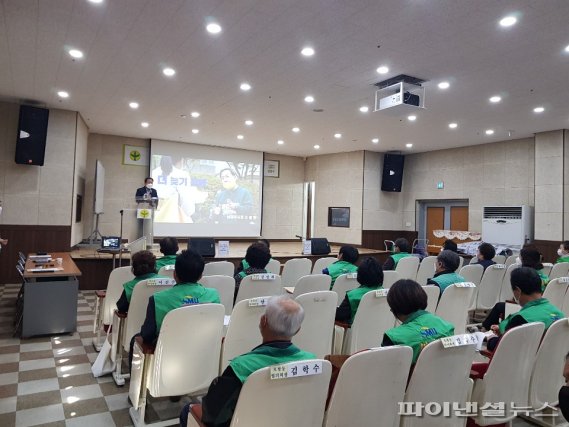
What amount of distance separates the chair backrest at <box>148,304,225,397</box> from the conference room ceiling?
3.27m

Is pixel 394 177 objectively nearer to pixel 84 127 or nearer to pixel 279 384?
pixel 84 127

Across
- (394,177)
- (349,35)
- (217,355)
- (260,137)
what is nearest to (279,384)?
(217,355)

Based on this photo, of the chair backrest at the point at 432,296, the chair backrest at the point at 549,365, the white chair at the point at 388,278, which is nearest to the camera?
the chair backrest at the point at 549,365

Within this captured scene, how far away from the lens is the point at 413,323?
1.93 meters

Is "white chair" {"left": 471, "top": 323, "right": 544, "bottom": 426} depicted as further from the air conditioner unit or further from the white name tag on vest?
the air conditioner unit

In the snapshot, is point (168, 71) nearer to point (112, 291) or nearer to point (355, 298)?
point (112, 291)

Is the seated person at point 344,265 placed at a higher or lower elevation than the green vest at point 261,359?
higher

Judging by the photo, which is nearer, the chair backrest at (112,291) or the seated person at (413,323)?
the seated person at (413,323)

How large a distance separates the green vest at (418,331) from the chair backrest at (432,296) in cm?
123

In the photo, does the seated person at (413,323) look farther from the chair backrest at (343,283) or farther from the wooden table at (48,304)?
the wooden table at (48,304)

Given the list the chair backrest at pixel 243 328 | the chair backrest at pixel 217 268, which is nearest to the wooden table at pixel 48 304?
the chair backrest at pixel 217 268

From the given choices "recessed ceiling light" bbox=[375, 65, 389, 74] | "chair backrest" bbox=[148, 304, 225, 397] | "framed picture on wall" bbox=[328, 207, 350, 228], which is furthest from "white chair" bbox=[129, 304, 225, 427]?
"framed picture on wall" bbox=[328, 207, 350, 228]

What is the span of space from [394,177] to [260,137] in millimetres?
4550

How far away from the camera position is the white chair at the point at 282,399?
133cm
